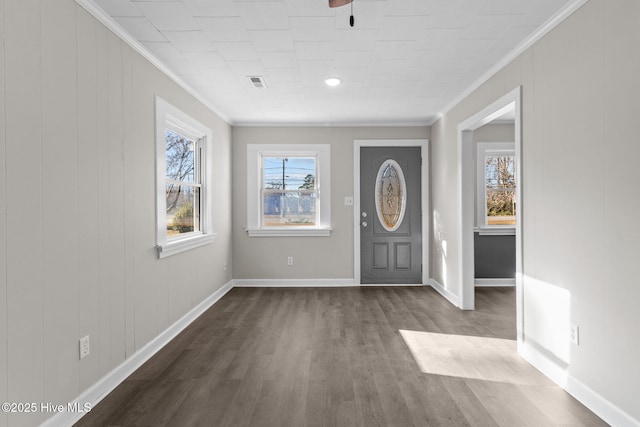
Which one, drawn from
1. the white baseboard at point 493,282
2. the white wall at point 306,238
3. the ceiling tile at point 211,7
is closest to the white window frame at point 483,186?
the white baseboard at point 493,282

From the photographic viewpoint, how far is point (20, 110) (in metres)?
1.75

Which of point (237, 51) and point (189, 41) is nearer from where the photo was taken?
point (189, 41)

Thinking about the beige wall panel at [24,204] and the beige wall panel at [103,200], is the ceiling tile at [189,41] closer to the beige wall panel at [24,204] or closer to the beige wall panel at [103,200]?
the beige wall panel at [103,200]

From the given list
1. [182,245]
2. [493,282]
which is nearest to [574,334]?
[182,245]

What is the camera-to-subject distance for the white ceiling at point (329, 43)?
2377mm

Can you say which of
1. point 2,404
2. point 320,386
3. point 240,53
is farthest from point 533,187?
point 2,404

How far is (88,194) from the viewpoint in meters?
2.26

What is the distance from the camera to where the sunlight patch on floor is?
2664 mm

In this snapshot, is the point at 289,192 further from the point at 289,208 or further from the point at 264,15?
the point at 264,15

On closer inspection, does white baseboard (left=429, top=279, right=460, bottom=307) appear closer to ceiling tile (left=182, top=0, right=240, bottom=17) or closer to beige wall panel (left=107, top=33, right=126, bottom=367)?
beige wall panel (left=107, top=33, right=126, bottom=367)

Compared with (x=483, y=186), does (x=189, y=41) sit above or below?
above

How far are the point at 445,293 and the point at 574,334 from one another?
102 inches

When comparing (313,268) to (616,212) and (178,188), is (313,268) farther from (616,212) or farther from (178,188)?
(616,212)

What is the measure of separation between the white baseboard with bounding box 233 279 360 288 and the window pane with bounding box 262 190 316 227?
85cm
